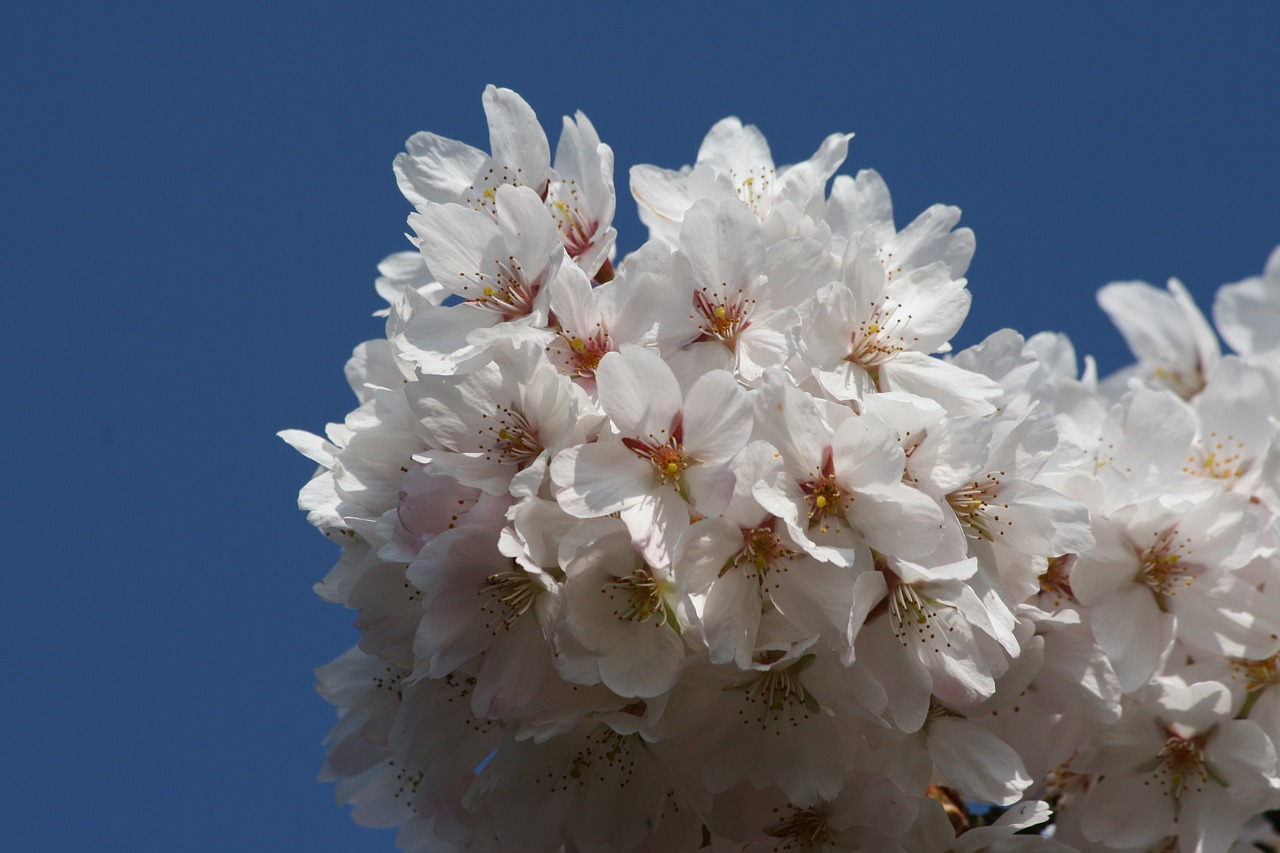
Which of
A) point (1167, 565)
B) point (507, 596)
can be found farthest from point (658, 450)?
point (1167, 565)

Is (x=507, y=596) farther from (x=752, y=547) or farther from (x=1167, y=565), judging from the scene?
(x=1167, y=565)

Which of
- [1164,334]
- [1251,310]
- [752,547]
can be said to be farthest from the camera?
[1164,334]

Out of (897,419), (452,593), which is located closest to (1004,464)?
(897,419)

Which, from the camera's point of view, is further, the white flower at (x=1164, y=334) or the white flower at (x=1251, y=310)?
the white flower at (x=1164, y=334)

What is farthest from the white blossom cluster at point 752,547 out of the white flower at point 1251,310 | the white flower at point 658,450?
the white flower at point 1251,310

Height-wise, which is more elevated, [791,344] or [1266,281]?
[791,344]

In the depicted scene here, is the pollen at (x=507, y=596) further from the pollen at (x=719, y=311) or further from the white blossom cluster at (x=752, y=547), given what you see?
the pollen at (x=719, y=311)

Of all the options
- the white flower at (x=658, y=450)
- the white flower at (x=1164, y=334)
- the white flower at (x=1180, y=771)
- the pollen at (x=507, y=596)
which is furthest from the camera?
the white flower at (x=1164, y=334)

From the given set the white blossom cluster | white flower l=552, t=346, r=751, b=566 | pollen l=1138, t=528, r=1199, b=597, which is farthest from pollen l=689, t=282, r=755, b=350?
pollen l=1138, t=528, r=1199, b=597

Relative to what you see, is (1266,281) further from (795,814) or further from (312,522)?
(312,522)
